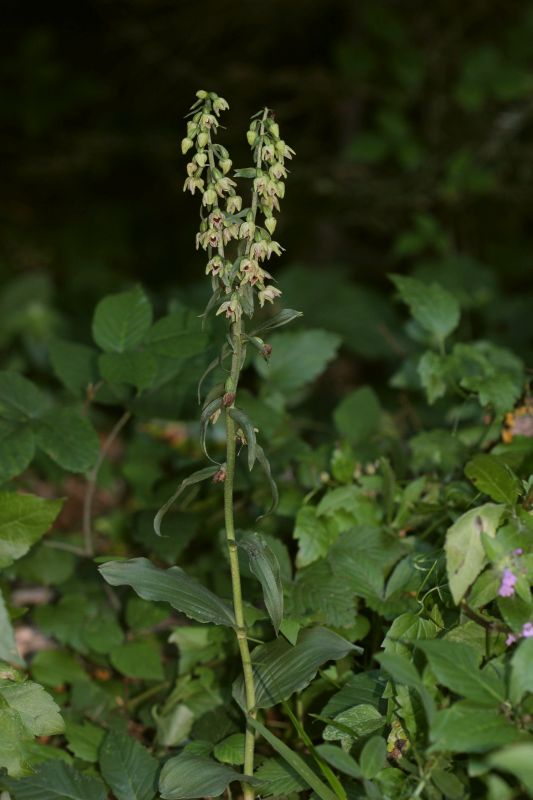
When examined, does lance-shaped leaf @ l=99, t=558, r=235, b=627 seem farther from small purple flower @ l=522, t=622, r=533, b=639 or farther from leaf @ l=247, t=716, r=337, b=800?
small purple flower @ l=522, t=622, r=533, b=639

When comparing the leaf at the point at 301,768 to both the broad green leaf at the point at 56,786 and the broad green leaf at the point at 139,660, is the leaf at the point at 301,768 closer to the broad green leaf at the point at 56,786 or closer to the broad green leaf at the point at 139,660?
the broad green leaf at the point at 56,786

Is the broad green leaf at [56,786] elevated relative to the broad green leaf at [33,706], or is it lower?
lower

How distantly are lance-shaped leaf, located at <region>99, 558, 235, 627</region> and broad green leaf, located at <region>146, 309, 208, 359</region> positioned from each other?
2.18 feet

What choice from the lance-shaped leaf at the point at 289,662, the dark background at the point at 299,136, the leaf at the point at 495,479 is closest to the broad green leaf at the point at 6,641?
the lance-shaped leaf at the point at 289,662

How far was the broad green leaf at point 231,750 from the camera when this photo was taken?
63.8 inches

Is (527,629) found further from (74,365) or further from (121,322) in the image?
(74,365)

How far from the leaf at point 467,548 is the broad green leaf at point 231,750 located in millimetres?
520

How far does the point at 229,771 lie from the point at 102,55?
4718 millimetres

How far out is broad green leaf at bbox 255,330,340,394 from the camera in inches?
94.5

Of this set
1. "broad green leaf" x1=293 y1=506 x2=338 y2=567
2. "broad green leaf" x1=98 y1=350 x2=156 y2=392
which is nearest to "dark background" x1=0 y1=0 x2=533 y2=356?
"broad green leaf" x1=98 y1=350 x2=156 y2=392

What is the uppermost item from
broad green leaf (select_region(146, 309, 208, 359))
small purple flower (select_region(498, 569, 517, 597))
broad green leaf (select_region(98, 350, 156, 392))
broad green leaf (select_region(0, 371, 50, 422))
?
broad green leaf (select_region(146, 309, 208, 359))

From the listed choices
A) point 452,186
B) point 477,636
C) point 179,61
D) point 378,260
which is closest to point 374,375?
point 378,260

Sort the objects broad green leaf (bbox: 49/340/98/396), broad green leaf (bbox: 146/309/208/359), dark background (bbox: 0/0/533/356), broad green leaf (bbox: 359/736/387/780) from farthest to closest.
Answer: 1. dark background (bbox: 0/0/533/356)
2. broad green leaf (bbox: 49/340/98/396)
3. broad green leaf (bbox: 146/309/208/359)
4. broad green leaf (bbox: 359/736/387/780)

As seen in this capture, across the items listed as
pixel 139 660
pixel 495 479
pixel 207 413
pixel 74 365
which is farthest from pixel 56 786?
pixel 74 365
